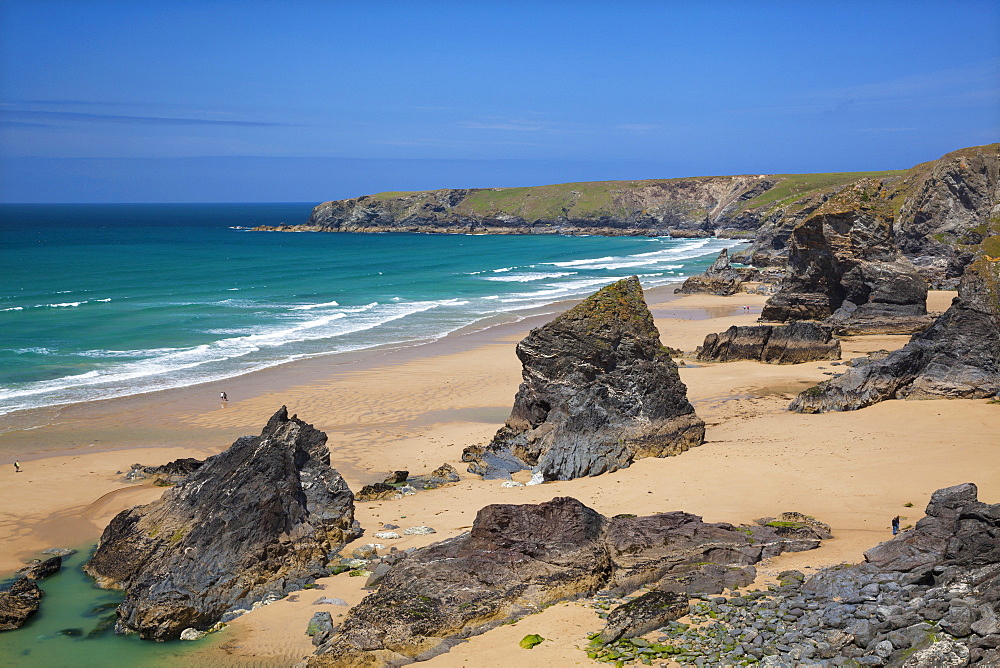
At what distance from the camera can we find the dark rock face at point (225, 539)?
33.8 feet

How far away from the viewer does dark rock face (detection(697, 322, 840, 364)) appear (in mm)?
25062

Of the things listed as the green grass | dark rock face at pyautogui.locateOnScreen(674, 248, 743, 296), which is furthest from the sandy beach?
the green grass

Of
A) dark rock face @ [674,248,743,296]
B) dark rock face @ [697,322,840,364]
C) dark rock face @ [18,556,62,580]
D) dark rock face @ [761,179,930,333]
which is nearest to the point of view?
dark rock face @ [18,556,62,580]

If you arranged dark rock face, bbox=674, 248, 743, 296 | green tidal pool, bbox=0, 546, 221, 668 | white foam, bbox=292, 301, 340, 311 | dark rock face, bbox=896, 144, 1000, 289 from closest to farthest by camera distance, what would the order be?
green tidal pool, bbox=0, 546, 221, 668
dark rock face, bbox=896, 144, 1000, 289
white foam, bbox=292, 301, 340, 311
dark rock face, bbox=674, 248, 743, 296

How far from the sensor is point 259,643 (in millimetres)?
9555

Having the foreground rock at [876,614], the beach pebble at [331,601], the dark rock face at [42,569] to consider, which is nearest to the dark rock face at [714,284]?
the foreground rock at [876,614]

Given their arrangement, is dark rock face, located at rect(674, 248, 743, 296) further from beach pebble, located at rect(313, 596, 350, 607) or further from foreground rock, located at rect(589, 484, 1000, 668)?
beach pebble, located at rect(313, 596, 350, 607)

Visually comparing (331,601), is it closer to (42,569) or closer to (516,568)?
(516,568)

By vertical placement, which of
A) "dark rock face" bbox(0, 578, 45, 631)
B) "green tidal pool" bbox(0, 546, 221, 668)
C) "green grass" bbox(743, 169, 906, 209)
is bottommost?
"green tidal pool" bbox(0, 546, 221, 668)

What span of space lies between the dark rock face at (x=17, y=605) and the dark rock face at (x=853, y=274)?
27731 mm

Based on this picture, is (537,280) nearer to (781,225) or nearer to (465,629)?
(781,225)

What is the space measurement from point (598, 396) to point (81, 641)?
980 centimetres

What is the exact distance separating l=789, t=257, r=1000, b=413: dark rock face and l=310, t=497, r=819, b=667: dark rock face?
29.6 ft

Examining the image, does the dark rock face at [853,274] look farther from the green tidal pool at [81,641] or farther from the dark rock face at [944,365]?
the green tidal pool at [81,641]
